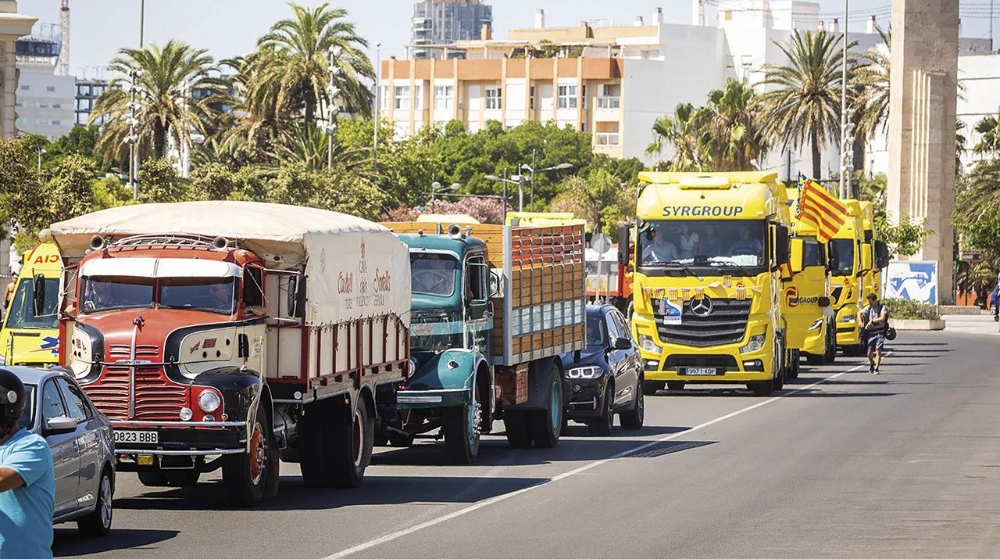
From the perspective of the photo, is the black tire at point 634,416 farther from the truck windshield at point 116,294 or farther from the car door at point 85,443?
the car door at point 85,443

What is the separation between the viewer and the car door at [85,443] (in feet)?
41.8

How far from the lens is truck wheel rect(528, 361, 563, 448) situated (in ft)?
70.4

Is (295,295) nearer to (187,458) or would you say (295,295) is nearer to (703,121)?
(187,458)

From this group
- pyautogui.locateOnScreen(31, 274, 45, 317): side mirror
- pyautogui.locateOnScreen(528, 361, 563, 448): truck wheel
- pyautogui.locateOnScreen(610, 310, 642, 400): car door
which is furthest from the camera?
pyautogui.locateOnScreen(610, 310, 642, 400): car door

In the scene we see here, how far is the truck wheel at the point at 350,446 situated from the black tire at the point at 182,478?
1.28m

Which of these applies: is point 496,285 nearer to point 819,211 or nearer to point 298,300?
point 298,300

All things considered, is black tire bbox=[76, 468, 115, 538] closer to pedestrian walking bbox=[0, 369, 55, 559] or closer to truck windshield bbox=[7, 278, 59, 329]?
pedestrian walking bbox=[0, 369, 55, 559]

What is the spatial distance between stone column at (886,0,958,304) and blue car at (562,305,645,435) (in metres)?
59.3

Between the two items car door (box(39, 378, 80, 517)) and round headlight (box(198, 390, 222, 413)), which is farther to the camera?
round headlight (box(198, 390, 222, 413))

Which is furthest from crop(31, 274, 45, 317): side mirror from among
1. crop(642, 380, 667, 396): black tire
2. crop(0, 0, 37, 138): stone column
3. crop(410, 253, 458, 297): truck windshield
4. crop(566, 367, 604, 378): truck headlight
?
crop(0, 0, 37, 138): stone column

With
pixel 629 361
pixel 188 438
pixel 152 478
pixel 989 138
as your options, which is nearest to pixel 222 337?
pixel 188 438

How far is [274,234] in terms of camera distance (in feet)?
50.9

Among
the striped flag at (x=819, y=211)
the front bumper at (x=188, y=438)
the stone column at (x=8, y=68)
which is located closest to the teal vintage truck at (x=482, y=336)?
the front bumper at (x=188, y=438)

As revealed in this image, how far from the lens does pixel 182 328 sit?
14914 mm
